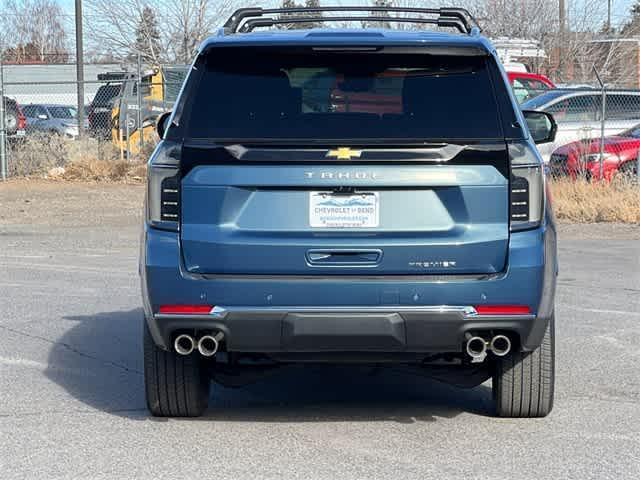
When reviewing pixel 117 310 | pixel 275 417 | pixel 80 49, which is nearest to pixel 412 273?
pixel 275 417

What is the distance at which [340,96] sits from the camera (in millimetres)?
5871

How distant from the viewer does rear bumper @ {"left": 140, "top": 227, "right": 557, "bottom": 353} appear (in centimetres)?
535

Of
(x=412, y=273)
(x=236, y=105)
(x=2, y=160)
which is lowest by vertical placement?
(x=2, y=160)

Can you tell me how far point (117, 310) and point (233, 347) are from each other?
4.38 metres

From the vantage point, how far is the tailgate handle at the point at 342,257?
17.6ft

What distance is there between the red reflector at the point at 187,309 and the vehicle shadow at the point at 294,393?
2.50ft

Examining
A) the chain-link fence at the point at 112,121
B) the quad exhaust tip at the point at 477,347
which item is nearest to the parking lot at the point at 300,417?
the quad exhaust tip at the point at 477,347

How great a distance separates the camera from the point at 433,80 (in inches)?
227

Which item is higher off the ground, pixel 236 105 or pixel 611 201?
pixel 236 105

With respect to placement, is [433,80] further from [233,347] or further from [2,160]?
[2,160]

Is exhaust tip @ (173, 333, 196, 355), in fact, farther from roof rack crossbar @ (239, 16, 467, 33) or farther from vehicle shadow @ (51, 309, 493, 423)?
roof rack crossbar @ (239, 16, 467, 33)

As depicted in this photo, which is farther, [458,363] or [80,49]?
[80,49]

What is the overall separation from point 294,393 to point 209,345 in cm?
143

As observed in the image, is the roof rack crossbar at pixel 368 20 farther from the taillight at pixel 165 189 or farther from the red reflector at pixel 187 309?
the red reflector at pixel 187 309
